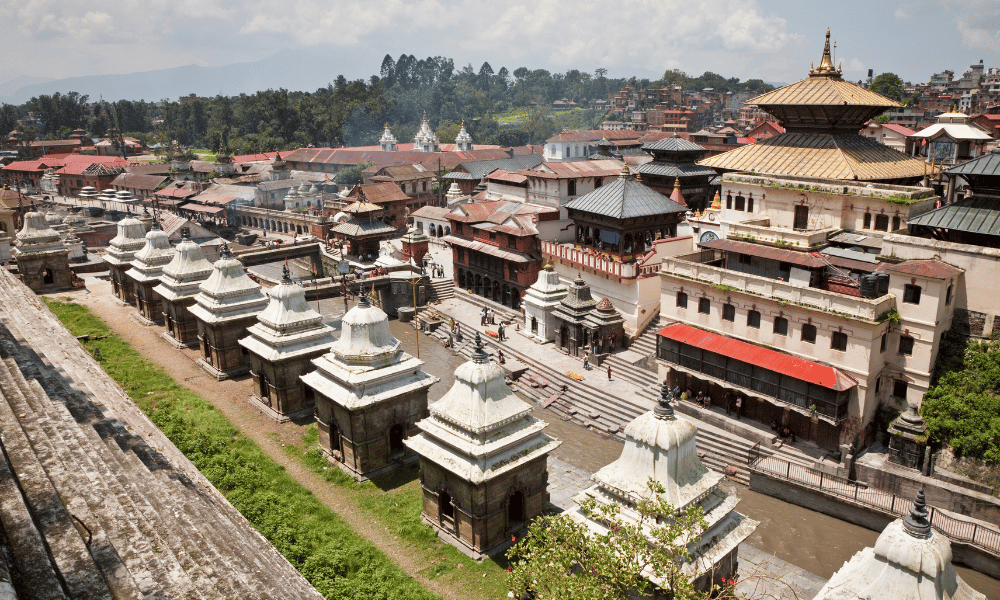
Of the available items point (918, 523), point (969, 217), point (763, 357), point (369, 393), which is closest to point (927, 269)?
point (969, 217)

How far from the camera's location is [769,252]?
3338 cm

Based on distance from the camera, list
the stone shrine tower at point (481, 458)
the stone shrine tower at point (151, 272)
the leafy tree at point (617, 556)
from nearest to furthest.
→ 1. the leafy tree at point (617, 556)
2. the stone shrine tower at point (481, 458)
3. the stone shrine tower at point (151, 272)

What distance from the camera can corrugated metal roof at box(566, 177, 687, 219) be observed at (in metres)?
42.6

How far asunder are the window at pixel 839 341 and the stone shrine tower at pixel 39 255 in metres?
51.7

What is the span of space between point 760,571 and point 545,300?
23.2 m

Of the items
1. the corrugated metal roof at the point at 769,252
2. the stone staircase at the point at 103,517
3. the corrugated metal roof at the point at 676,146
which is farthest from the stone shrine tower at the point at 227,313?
the corrugated metal roof at the point at 676,146

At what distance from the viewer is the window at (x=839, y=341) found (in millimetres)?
28734

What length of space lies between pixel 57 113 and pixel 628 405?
558ft

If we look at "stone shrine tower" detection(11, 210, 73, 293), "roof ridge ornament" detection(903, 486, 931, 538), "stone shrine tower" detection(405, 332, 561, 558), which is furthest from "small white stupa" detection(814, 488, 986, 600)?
"stone shrine tower" detection(11, 210, 73, 293)

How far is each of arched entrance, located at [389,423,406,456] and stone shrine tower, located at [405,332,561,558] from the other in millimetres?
4534

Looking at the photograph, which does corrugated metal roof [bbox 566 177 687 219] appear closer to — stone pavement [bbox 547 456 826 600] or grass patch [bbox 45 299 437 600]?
stone pavement [bbox 547 456 826 600]

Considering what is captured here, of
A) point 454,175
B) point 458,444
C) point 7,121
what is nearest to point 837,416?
point 458,444

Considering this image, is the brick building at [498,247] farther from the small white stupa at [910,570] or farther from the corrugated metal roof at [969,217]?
the small white stupa at [910,570]

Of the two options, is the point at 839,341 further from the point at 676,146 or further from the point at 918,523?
the point at 676,146
